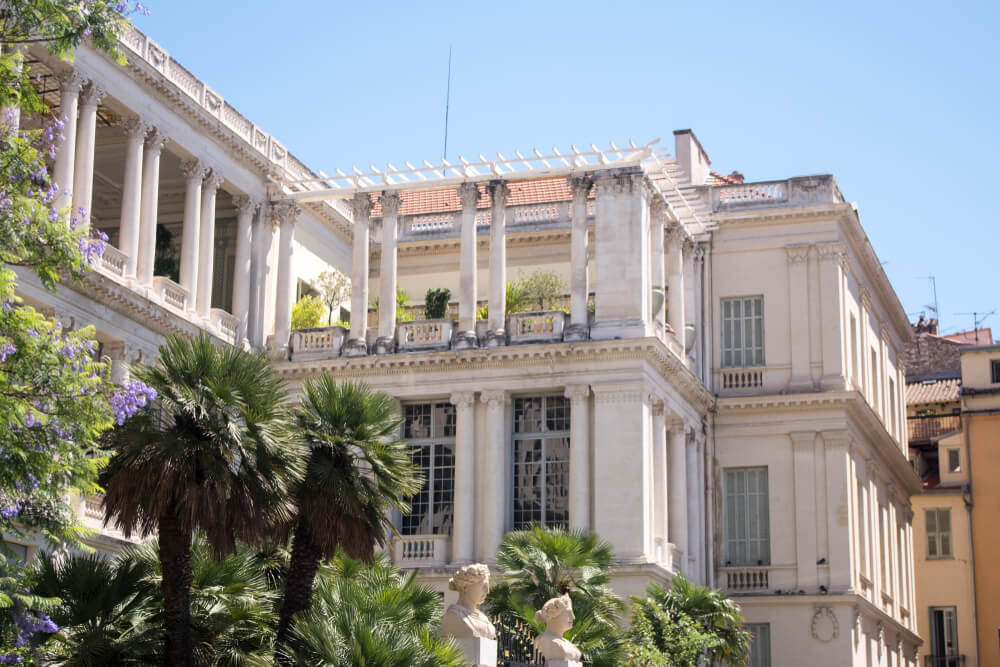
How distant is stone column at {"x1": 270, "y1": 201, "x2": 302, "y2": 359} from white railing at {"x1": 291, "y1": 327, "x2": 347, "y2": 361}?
21.2 inches

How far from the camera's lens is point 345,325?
42.8m

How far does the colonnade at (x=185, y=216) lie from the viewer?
114 ft

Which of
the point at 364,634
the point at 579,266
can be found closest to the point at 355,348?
the point at 579,266

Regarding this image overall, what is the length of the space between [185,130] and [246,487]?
57.1 ft

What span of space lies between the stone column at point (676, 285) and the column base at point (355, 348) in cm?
835

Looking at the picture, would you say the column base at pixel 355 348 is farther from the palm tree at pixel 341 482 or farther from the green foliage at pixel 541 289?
the palm tree at pixel 341 482

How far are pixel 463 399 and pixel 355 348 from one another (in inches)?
131

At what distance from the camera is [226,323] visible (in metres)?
40.6

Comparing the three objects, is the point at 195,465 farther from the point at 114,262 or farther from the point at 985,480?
the point at 985,480

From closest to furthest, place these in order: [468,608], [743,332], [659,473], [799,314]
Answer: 1. [468,608]
2. [659,473]
3. [799,314]
4. [743,332]

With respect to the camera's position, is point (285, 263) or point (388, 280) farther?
point (285, 263)

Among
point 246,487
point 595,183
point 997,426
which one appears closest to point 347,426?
point 246,487

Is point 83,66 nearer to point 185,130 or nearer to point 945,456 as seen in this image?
point 185,130

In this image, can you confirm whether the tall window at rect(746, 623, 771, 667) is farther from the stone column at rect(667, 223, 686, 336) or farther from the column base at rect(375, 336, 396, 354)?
the column base at rect(375, 336, 396, 354)
